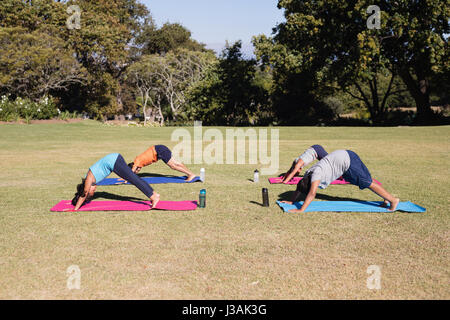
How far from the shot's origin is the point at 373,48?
30469 mm

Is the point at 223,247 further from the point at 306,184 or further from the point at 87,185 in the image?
the point at 87,185

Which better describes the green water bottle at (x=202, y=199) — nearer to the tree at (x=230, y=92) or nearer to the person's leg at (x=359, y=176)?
the person's leg at (x=359, y=176)

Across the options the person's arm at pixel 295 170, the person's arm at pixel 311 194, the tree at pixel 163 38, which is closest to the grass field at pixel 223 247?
the person's arm at pixel 311 194

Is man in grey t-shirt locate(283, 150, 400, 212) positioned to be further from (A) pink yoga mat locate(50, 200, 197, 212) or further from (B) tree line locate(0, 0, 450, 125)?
(B) tree line locate(0, 0, 450, 125)

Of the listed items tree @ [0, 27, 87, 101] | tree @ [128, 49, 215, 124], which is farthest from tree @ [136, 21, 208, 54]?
tree @ [0, 27, 87, 101]

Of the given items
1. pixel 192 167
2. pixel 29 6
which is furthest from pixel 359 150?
pixel 29 6

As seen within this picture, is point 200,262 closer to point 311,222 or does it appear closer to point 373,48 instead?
point 311,222

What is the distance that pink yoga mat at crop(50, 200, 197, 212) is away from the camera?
8.44 m

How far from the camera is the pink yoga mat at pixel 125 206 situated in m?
8.44

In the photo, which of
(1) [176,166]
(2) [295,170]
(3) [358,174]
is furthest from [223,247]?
(1) [176,166]

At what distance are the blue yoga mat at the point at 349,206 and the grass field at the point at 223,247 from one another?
0.24m

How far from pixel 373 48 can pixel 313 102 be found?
1493 centimetres

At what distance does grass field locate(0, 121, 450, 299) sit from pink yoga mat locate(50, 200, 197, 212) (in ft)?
0.85
